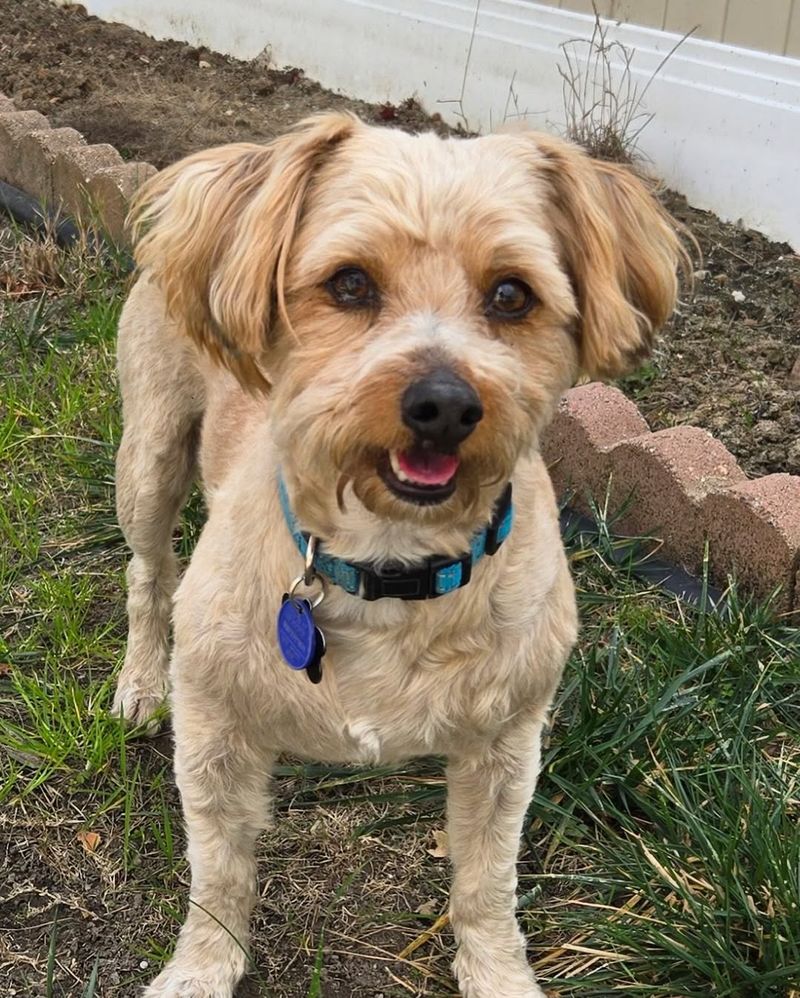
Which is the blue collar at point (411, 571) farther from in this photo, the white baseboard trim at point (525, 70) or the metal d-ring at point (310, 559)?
the white baseboard trim at point (525, 70)

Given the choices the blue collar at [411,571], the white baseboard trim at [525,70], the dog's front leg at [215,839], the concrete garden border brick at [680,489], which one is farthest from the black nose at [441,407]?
the white baseboard trim at [525,70]

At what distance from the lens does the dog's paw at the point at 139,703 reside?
3.24 m

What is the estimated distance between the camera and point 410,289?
6.65 ft

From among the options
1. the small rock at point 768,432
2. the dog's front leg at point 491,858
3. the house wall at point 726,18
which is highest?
the house wall at point 726,18

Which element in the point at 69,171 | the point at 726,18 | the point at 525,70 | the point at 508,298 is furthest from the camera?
the point at 525,70

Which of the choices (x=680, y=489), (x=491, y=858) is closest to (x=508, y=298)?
(x=491, y=858)

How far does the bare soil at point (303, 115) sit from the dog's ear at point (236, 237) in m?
2.21

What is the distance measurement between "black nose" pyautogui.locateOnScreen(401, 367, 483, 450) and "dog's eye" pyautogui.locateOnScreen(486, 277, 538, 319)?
252 millimetres

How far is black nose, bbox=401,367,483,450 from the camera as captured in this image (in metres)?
1.85

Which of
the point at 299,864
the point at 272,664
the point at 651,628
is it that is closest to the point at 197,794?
the point at 272,664

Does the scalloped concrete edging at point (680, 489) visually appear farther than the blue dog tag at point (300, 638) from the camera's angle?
Yes

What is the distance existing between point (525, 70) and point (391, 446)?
4.41 m

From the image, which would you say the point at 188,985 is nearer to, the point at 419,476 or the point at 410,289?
the point at 419,476

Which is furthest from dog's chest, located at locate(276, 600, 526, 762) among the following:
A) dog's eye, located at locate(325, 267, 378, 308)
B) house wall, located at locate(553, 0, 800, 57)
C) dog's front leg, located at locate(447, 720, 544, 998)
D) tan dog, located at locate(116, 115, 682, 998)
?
house wall, located at locate(553, 0, 800, 57)
